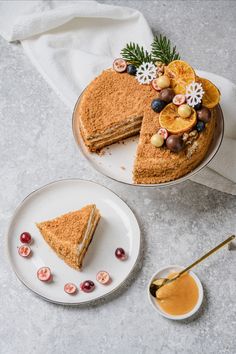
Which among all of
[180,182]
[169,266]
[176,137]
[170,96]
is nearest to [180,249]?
[169,266]

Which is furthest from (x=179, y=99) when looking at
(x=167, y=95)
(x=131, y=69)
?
(x=131, y=69)

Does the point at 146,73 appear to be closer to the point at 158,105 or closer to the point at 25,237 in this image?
the point at 158,105

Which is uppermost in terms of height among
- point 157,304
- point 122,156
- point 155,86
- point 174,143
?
point 155,86

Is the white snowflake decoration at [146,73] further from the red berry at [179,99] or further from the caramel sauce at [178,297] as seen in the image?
the caramel sauce at [178,297]

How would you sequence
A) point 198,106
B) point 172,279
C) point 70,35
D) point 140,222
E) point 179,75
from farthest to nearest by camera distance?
point 70,35 → point 140,222 → point 179,75 → point 198,106 → point 172,279

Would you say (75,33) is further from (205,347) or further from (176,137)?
(205,347)

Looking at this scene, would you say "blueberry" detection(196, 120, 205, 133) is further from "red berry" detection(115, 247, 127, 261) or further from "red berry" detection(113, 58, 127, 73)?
"red berry" detection(115, 247, 127, 261)
